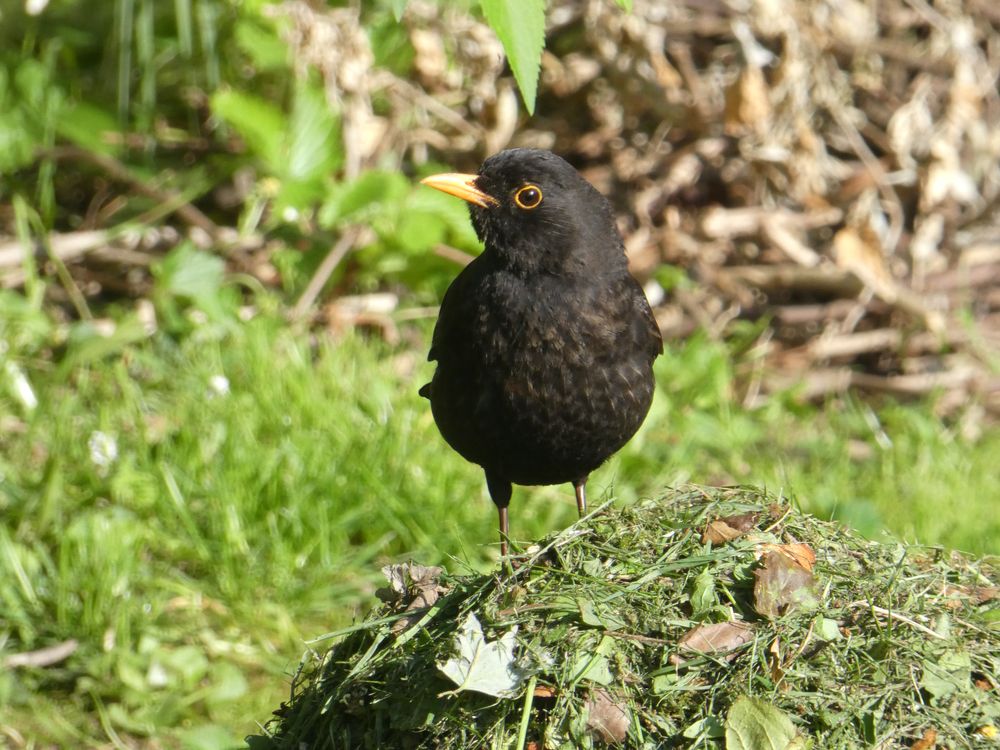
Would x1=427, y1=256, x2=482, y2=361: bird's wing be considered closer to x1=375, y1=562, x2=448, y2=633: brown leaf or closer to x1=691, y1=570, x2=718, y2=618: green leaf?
x1=375, y1=562, x2=448, y2=633: brown leaf

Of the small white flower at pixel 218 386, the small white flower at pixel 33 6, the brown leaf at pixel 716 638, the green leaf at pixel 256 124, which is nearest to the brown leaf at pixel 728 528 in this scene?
the brown leaf at pixel 716 638

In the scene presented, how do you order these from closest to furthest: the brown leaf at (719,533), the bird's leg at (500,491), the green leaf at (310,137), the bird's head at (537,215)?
1. the brown leaf at (719,533)
2. the bird's head at (537,215)
3. the bird's leg at (500,491)
4. the green leaf at (310,137)

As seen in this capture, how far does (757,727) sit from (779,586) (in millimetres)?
326

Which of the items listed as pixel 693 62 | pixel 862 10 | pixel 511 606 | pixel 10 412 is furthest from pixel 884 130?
pixel 511 606

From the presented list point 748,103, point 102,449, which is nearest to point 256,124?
point 102,449

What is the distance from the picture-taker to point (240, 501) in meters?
4.78

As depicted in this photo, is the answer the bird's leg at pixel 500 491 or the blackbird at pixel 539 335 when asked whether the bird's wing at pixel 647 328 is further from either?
the bird's leg at pixel 500 491

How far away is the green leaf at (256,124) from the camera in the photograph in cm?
618

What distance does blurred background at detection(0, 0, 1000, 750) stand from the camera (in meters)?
4.65

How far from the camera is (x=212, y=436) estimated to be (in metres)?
5.07

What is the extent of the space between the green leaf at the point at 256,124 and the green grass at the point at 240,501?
0.84m

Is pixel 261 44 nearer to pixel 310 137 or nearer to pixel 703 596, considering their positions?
pixel 310 137

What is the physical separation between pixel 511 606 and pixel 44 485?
8.67 feet

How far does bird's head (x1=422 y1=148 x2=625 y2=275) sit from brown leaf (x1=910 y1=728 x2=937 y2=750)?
1.67m
